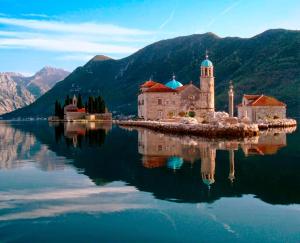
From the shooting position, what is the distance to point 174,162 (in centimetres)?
2947

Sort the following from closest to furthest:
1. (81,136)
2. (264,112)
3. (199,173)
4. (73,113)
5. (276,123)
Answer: (199,173) < (81,136) < (276,123) < (264,112) < (73,113)

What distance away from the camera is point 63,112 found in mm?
162500

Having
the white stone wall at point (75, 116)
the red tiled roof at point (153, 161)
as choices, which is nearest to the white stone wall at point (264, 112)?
the red tiled roof at point (153, 161)

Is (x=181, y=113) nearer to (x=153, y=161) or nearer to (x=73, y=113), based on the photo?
(x=73, y=113)

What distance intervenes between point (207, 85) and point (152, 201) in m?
80.4

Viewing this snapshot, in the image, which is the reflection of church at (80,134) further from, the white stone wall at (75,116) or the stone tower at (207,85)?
the white stone wall at (75,116)

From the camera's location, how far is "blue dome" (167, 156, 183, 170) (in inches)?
1070

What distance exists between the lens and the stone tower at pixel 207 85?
94.6 metres

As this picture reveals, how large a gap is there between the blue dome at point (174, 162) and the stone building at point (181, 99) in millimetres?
64859

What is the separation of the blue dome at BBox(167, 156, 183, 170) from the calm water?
0.06 m

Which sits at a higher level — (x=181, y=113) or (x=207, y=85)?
(x=207, y=85)

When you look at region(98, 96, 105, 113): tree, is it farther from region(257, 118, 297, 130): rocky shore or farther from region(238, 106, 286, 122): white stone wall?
region(257, 118, 297, 130): rocky shore

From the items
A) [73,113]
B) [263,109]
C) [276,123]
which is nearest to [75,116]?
[73,113]

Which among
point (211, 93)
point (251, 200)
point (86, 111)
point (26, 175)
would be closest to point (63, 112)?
point (86, 111)
